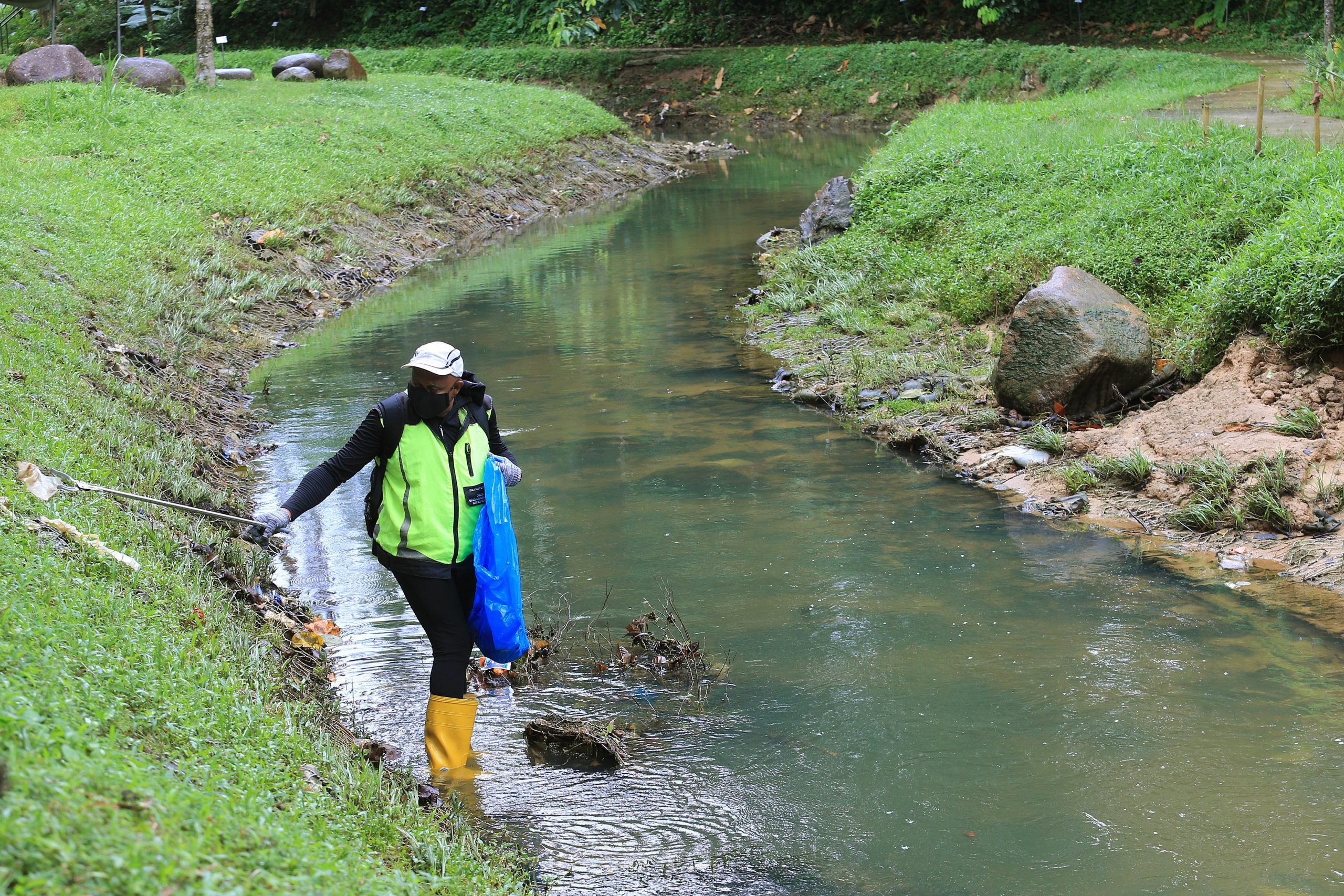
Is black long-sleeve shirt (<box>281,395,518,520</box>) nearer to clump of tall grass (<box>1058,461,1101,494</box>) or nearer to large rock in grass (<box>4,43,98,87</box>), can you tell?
clump of tall grass (<box>1058,461,1101,494</box>)

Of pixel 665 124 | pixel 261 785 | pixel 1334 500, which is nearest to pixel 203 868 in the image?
pixel 261 785

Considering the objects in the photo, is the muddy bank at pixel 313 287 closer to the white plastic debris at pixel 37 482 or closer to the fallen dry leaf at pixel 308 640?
the fallen dry leaf at pixel 308 640

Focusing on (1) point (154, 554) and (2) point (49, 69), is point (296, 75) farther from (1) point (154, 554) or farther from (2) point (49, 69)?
(1) point (154, 554)

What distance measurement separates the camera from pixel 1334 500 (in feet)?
27.6

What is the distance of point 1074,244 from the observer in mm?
13180

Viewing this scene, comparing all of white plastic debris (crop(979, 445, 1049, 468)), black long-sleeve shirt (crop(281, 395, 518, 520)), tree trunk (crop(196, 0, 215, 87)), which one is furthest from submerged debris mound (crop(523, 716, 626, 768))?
tree trunk (crop(196, 0, 215, 87))

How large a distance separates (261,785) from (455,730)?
1759 mm

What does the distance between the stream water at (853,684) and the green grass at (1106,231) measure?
2.81m

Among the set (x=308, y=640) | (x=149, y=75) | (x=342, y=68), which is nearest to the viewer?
(x=308, y=640)

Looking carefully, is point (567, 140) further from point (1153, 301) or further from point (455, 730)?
point (455, 730)

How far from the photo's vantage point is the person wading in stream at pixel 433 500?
5574 mm

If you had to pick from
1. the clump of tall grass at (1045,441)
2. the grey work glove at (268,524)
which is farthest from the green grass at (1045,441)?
the grey work glove at (268,524)

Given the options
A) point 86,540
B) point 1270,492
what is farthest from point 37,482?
point 1270,492

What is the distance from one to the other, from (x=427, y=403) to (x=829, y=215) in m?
13.8
